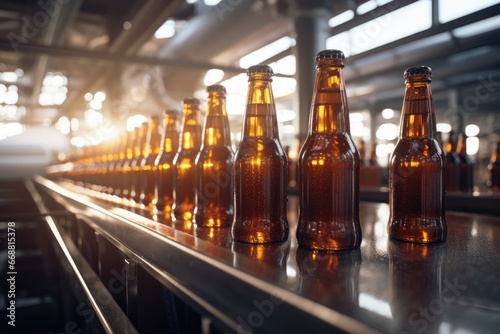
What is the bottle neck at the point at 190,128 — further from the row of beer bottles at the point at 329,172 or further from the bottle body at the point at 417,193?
the bottle body at the point at 417,193

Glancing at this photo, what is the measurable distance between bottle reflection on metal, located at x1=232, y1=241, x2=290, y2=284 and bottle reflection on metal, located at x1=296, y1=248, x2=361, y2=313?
0.9 inches

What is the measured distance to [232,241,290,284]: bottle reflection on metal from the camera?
1.51 feet

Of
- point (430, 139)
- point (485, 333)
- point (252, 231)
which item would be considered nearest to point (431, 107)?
point (430, 139)

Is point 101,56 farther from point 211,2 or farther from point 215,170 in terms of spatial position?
point 215,170

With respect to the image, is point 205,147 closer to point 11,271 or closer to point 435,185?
point 435,185

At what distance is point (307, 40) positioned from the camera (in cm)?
235

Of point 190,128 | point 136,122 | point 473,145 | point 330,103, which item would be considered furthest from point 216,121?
point 473,145

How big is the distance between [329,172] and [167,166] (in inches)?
25.5

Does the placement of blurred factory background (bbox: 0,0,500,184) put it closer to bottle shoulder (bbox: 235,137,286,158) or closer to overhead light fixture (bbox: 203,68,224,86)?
overhead light fixture (bbox: 203,68,224,86)

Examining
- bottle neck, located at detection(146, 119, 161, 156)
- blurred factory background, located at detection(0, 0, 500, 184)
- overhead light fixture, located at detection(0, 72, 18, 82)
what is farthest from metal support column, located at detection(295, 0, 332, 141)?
overhead light fixture, located at detection(0, 72, 18, 82)

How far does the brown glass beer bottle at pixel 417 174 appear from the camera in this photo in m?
0.68

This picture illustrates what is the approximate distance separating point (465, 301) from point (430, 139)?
376 mm

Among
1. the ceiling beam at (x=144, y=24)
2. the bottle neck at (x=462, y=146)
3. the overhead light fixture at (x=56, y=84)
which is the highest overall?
the overhead light fixture at (x=56, y=84)
